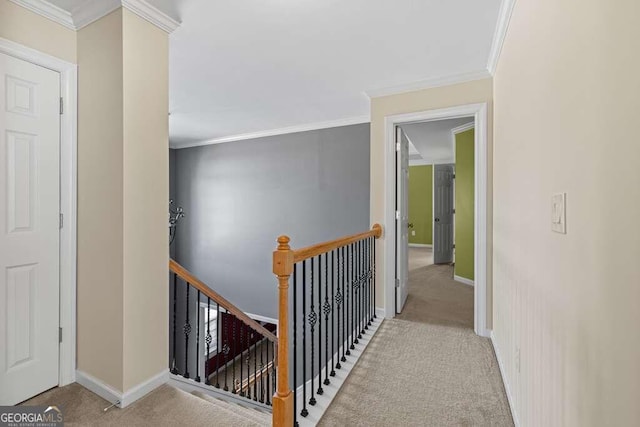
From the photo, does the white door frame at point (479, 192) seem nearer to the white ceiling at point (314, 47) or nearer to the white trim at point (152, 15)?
the white ceiling at point (314, 47)

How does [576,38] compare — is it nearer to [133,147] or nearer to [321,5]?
[321,5]

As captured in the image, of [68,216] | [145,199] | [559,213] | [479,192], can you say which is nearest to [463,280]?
[479,192]

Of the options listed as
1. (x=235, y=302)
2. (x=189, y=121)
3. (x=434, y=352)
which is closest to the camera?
(x=434, y=352)

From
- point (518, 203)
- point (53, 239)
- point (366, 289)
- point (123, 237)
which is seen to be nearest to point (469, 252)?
point (366, 289)

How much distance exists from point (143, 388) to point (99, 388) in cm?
26

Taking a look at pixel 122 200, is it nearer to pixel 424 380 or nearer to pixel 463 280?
pixel 424 380

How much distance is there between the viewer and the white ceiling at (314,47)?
6.12 feet

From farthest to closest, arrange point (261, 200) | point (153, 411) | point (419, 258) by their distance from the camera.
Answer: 1. point (419, 258)
2. point (261, 200)
3. point (153, 411)

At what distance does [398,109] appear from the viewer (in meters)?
3.02

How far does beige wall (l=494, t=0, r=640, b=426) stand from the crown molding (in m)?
2.01

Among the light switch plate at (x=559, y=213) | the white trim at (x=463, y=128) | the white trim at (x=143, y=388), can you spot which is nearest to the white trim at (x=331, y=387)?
the white trim at (x=143, y=388)

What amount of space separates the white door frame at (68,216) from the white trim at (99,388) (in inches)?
3.0

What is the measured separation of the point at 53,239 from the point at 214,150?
390 cm

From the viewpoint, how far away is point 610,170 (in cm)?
70
